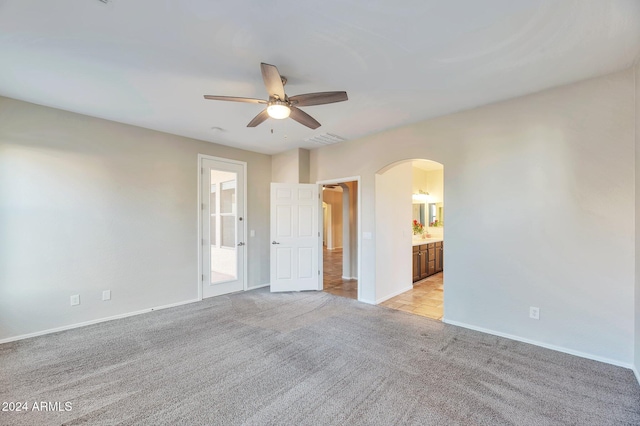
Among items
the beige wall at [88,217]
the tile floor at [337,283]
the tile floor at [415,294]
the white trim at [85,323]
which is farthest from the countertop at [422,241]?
the white trim at [85,323]

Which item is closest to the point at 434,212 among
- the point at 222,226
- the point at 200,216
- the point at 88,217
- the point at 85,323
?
the point at 222,226

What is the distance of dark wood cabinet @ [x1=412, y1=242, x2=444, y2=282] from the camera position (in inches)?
228

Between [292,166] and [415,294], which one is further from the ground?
[292,166]

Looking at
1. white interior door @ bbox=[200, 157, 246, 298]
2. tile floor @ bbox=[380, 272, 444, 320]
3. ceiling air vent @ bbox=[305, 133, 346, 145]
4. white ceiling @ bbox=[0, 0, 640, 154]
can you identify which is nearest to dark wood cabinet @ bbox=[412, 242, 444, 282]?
tile floor @ bbox=[380, 272, 444, 320]

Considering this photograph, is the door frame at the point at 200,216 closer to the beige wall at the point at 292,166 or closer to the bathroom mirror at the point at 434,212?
the beige wall at the point at 292,166

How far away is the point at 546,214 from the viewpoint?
2865 mm

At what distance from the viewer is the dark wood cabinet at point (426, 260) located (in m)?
5.79

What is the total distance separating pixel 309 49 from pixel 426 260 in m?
5.34

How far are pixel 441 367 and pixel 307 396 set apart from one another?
1.32 m

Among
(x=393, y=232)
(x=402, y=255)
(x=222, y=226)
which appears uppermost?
(x=222, y=226)

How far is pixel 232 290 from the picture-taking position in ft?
16.6

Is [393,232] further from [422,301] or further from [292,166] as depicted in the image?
[292,166]

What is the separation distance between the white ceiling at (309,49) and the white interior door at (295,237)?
83.8 inches

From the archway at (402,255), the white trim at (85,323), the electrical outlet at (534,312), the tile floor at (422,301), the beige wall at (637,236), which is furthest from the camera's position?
the archway at (402,255)
